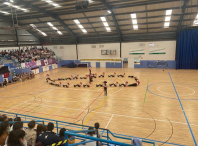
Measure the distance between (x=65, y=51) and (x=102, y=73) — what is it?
1507 centimetres

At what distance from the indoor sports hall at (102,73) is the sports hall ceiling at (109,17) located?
0.49 feet

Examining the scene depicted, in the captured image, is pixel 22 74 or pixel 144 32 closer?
pixel 22 74

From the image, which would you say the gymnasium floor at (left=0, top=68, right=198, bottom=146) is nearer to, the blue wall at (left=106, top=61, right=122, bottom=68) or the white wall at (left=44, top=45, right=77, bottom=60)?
the blue wall at (left=106, top=61, right=122, bottom=68)

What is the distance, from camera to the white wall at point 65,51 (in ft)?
119

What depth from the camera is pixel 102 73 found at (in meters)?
26.1

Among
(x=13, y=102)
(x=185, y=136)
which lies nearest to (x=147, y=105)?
(x=185, y=136)

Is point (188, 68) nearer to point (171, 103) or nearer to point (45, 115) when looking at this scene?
point (171, 103)

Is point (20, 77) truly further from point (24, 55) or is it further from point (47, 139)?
point (47, 139)

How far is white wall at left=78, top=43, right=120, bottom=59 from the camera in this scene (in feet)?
107

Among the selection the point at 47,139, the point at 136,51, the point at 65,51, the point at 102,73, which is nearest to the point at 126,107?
the point at 47,139

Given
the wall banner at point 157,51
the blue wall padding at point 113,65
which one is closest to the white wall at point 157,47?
the wall banner at point 157,51

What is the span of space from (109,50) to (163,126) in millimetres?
25530

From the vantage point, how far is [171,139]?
7457 mm

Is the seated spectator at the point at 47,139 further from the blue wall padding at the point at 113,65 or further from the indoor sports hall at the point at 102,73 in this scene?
the blue wall padding at the point at 113,65
